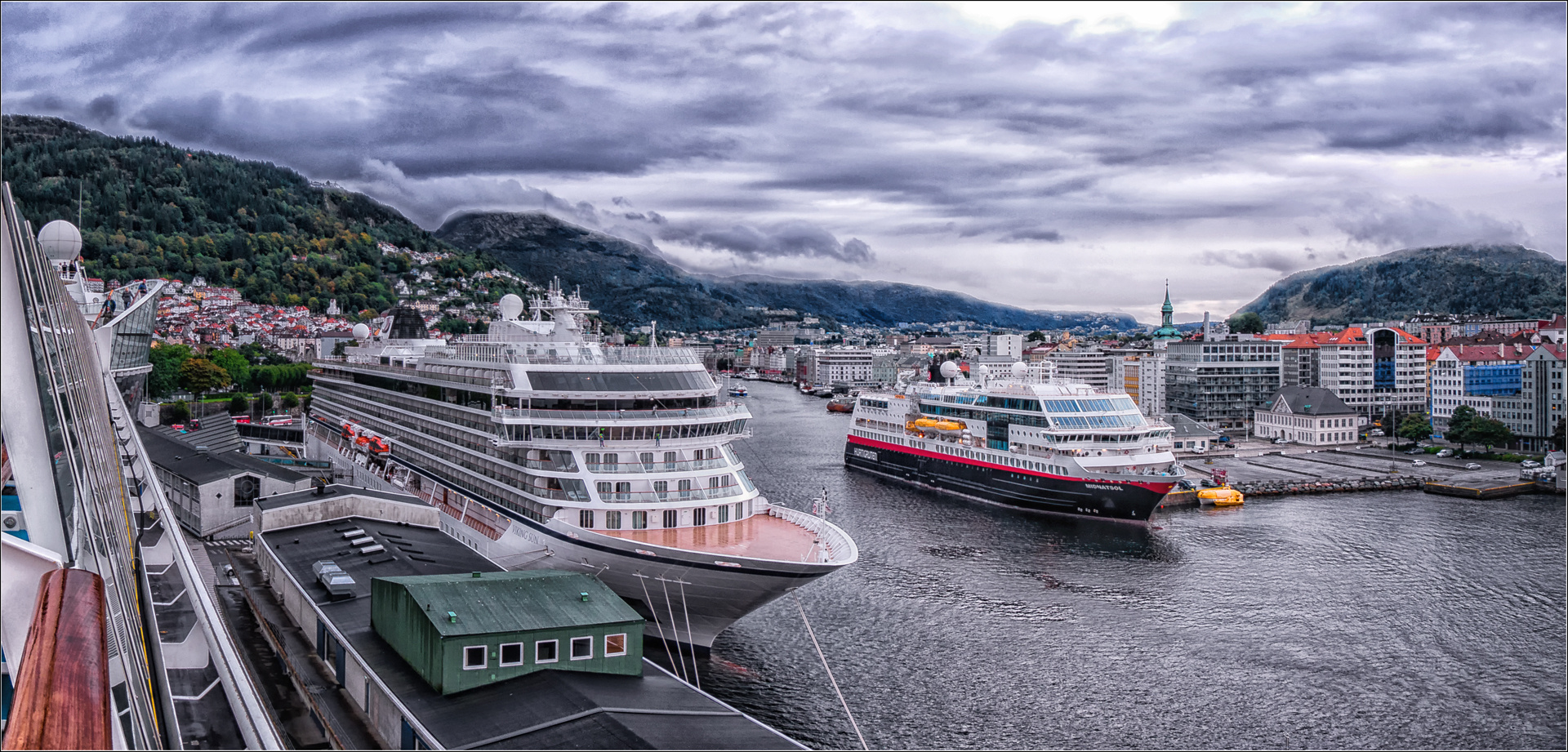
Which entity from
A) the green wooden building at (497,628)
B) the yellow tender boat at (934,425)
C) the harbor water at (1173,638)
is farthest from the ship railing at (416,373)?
the yellow tender boat at (934,425)

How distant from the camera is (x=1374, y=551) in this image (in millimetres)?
35281

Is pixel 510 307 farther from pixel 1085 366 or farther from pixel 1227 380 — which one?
pixel 1085 366

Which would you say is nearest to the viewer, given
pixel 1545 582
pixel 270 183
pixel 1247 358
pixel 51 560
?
pixel 51 560

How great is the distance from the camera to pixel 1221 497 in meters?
46.7

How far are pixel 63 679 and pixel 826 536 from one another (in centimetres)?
1917

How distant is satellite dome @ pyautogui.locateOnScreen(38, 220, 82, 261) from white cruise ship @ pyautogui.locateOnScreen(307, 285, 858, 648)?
44.5ft

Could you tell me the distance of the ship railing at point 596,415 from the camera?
2303 cm

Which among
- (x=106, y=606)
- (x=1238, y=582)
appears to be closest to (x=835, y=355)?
(x=1238, y=582)

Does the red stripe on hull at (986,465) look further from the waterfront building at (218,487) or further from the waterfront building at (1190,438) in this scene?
the waterfront building at (218,487)

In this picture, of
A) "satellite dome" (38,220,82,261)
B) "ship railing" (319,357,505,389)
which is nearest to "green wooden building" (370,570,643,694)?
"ship railing" (319,357,505,389)

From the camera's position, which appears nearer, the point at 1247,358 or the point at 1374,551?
the point at 1374,551

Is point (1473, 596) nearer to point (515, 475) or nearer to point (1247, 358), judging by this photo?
point (515, 475)

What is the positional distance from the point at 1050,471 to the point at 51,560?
41392 mm

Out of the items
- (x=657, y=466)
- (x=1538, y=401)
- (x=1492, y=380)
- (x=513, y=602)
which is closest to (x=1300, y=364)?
(x=1492, y=380)
